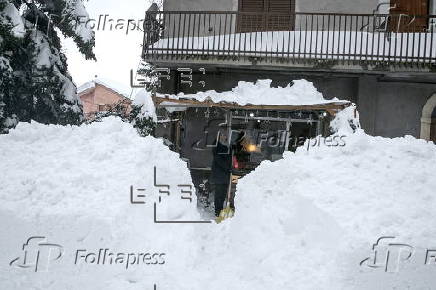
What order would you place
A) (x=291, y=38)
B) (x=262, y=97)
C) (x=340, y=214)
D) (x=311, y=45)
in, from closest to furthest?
1. (x=340, y=214)
2. (x=262, y=97)
3. (x=311, y=45)
4. (x=291, y=38)

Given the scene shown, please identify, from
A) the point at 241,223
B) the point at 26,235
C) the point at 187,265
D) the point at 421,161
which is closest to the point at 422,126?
the point at 421,161

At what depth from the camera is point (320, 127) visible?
34.2ft

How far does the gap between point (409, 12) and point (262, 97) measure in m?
6.51

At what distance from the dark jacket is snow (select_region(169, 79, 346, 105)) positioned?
1339 mm

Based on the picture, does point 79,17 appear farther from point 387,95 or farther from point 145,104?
point 387,95

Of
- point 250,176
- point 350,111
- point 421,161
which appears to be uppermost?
point 350,111

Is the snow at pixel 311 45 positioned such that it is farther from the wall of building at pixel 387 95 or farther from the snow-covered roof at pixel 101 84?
the snow-covered roof at pixel 101 84

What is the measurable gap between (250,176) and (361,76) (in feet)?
21.1

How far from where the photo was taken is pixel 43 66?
39.0 ft

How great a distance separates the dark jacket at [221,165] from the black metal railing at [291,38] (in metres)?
3.52

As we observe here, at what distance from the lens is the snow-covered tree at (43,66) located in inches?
442

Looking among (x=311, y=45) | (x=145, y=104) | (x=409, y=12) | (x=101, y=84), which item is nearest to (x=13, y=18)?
Result: (x=145, y=104)

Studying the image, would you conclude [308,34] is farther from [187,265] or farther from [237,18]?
[187,265]

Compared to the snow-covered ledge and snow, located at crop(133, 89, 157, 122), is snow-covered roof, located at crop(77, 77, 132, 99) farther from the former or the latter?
the snow-covered ledge
